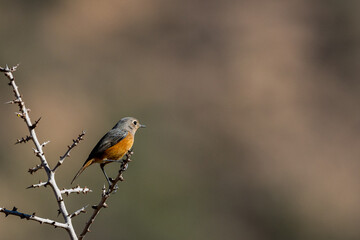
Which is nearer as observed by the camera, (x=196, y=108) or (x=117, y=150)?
(x=117, y=150)

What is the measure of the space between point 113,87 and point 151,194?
8.42m

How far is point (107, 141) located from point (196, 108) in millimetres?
24171

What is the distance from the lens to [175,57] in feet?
110

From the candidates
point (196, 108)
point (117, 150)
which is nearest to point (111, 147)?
point (117, 150)

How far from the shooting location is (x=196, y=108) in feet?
99.1

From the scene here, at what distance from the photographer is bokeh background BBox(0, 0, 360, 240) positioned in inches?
872

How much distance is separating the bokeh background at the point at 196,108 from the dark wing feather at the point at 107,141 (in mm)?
12319

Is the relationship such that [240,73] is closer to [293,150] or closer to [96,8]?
[293,150]

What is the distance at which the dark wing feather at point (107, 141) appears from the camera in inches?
235

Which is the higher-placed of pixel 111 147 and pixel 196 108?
pixel 196 108

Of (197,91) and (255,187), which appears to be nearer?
(255,187)

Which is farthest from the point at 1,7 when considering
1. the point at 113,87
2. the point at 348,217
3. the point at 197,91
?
the point at 348,217

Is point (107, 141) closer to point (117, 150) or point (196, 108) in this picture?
point (117, 150)

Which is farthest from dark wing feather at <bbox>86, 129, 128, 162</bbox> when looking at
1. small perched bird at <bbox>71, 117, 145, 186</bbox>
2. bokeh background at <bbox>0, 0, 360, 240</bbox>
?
bokeh background at <bbox>0, 0, 360, 240</bbox>
